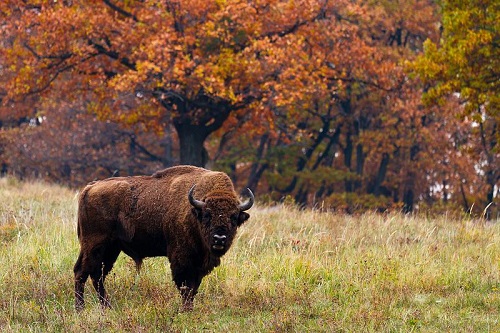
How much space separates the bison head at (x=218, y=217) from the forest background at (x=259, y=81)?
26.9 feet

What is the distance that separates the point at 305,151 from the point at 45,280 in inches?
1132

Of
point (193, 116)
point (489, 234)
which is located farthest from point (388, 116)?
point (489, 234)

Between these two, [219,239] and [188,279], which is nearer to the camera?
[219,239]

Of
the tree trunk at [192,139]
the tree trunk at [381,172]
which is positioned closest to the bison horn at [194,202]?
the tree trunk at [192,139]

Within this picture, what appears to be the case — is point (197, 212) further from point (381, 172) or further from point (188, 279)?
point (381, 172)

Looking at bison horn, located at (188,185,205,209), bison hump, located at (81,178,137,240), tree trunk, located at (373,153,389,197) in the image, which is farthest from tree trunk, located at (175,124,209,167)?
bison horn, located at (188,185,205,209)

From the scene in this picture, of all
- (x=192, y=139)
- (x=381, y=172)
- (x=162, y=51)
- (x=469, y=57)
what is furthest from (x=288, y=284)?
(x=381, y=172)

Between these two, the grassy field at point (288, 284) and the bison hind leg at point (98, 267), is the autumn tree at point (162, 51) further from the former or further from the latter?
the bison hind leg at point (98, 267)

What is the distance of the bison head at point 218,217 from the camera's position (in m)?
8.90

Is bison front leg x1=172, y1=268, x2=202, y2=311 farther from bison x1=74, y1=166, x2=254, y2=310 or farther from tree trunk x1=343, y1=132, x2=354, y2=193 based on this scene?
tree trunk x1=343, y1=132, x2=354, y2=193

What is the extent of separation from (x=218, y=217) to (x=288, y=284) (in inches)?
67.6

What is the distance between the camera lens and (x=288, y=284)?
10141 millimetres

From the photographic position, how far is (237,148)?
37375 millimetres

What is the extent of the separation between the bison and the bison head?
0.01m
